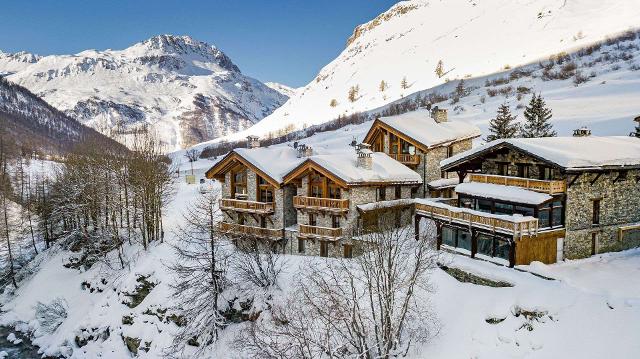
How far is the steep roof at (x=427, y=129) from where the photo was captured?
38.9 metres

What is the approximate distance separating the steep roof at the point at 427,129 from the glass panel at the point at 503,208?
10.7 metres

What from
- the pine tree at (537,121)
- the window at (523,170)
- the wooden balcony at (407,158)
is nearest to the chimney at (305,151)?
the wooden balcony at (407,158)

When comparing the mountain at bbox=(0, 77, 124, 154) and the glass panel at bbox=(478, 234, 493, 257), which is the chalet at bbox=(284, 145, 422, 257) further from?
the mountain at bbox=(0, 77, 124, 154)

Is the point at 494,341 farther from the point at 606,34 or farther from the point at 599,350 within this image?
the point at 606,34

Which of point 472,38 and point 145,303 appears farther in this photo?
point 472,38

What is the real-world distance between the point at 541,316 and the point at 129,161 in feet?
140

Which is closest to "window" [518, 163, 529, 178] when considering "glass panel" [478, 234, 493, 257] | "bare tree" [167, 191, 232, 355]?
"glass panel" [478, 234, 493, 257]

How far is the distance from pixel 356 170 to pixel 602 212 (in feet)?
55.1

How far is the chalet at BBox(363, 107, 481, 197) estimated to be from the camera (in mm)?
38688

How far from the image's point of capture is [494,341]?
71.4ft

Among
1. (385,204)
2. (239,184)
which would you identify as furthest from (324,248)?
(239,184)

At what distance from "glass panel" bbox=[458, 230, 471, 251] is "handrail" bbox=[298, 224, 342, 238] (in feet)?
28.5

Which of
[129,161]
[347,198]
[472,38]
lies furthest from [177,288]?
[472,38]

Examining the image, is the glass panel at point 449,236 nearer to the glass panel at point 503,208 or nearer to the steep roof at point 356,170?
the glass panel at point 503,208
